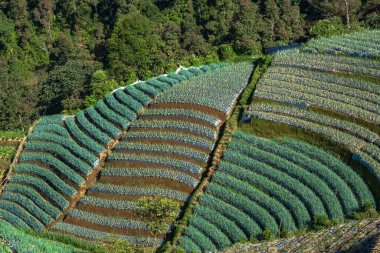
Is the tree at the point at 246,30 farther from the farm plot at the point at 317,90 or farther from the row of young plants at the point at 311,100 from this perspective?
the row of young plants at the point at 311,100

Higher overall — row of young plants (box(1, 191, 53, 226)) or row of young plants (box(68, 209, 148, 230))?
row of young plants (box(68, 209, 148, 230))

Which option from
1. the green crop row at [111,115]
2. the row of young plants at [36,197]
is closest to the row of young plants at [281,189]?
the green crop row at [111,115]

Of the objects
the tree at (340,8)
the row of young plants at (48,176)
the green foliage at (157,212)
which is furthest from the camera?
the tree at (340,8)

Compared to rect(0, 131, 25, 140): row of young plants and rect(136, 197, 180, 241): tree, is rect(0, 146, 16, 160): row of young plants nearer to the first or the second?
rect(0, 131, 25, 140): row of young plants

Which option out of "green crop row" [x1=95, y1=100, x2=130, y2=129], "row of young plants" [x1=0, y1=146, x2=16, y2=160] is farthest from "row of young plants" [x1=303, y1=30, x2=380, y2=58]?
"row of young plants" [x1=0, y1=146, x2=16, y2=160]

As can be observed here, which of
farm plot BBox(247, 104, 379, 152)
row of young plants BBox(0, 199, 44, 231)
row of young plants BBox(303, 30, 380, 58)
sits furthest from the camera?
row of young plants BBox(303, 30, 380, 58)

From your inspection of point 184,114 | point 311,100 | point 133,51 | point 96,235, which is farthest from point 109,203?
point 133,51
